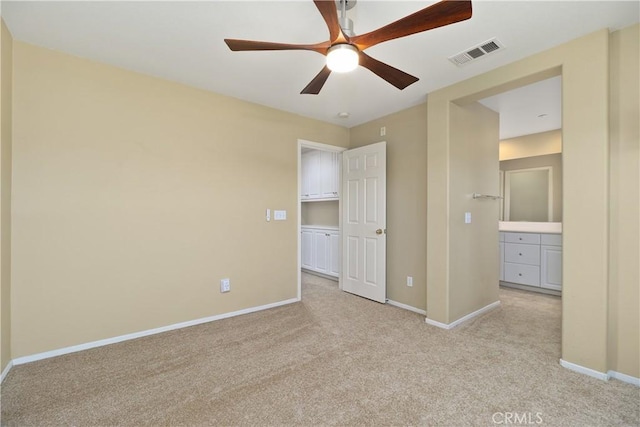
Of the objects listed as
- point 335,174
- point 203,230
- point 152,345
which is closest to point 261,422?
point 152,345

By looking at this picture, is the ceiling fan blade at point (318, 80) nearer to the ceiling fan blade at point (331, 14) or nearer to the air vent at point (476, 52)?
the ceiling fan blade at point (331, 14)

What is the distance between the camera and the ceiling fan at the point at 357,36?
1359 millimetres

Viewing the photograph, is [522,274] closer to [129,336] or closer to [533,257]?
[533,257]

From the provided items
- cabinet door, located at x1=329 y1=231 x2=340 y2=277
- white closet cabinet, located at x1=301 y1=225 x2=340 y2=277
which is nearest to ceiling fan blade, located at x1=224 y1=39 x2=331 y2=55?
white closet cabinet, located at x1=301 y1=225 x2=340 y2=277

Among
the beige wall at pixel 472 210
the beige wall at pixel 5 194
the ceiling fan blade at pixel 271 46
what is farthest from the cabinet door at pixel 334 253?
the beige wall at pixel 5 194

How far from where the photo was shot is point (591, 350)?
2.12 meters

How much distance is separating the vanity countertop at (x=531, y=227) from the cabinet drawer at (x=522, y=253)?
24 centimetres

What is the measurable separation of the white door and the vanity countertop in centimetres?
219

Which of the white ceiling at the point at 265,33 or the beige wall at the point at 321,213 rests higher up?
the white ceiling at the point at 265,33

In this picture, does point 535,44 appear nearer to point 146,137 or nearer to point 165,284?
point 146,137

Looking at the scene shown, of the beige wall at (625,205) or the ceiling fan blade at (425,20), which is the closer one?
the ceiling fan blade at (425,20)

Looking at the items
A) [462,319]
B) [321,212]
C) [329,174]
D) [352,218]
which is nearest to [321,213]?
[321,212]

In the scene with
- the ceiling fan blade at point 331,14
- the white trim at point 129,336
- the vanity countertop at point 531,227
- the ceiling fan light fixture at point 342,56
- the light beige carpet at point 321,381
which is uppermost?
the ceiling fan blade at point 331,14

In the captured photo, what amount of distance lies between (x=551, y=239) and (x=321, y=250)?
11.1ft
